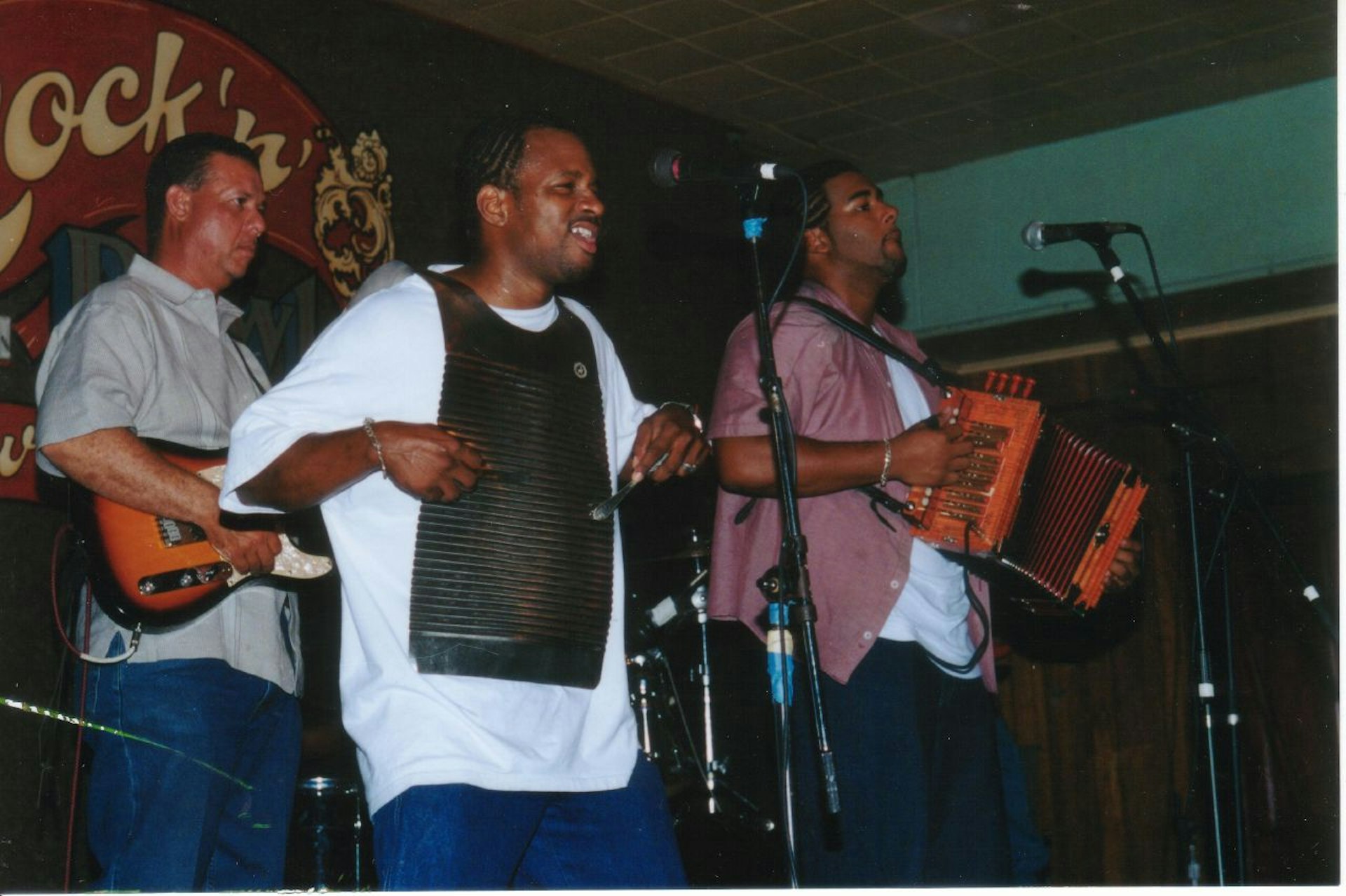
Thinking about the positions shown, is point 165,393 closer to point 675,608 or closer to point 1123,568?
point 675,608

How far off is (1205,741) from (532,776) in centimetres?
252

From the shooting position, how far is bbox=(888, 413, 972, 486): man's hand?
3.56 m

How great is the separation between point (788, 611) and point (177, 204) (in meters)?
2.06

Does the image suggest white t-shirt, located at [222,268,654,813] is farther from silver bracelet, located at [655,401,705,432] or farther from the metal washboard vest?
silver bracelet, located at [655,401,705,432]

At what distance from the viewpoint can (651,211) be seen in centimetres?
722

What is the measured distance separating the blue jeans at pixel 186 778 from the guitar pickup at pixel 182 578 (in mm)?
169

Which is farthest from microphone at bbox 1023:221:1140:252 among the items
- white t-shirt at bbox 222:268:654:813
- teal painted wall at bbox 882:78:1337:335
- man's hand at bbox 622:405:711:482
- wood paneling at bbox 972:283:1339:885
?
teal painted wall at bbox 882:78:1337:335

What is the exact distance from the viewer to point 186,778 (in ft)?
10.5

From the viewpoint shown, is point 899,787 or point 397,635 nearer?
point 397,635

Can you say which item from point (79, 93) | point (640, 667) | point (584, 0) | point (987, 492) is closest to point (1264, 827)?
Answer: point (640, 667)

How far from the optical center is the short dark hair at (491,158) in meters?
3.06

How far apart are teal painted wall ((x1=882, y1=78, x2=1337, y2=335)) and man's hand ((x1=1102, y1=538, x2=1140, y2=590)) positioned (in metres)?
3.50

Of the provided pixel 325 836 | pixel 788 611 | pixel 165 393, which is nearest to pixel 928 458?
pixel 788 611

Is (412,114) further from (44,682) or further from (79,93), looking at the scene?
(44,682)
